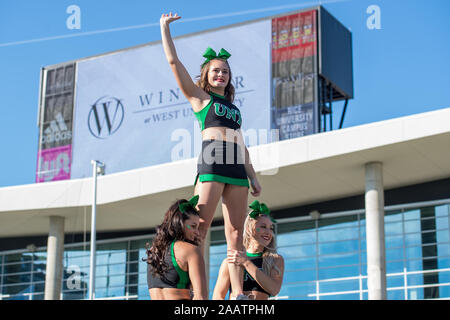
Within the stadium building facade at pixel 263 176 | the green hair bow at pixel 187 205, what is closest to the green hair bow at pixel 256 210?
the green hair bow at pixel 187 205

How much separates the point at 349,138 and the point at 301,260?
656 cm

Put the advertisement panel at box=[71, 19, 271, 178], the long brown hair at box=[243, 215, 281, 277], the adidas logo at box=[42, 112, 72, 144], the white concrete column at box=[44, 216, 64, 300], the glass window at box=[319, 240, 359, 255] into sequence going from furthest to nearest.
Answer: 1. the adidas logo at box=[42, 112, 72, 144]
2. the advertisement panel at box=[71, 19, 271, 178]
3. the white concrete column at box=[44, 216, 64, 300]
4. the glass window at box=[319, 240, 359, 255]
5. the long brown hair at box=[243, 215, 281, 277]

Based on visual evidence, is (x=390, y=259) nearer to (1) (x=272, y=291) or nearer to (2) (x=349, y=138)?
(2) (x=349, y=138)

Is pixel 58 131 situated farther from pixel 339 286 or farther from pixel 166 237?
pixel 166 237

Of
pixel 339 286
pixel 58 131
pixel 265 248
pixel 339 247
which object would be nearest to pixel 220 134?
pixel 265 248

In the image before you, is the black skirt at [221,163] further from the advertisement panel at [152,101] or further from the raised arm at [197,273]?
the advertisement panel at [152,101]

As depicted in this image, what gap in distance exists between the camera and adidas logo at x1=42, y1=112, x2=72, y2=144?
38969 mm

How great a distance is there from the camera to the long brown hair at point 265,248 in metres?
6.52

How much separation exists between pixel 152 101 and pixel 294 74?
821 centimetres

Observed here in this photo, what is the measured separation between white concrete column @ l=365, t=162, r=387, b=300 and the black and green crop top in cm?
1603

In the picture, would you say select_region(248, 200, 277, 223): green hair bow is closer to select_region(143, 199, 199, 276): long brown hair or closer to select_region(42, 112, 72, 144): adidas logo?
select_region(143, 199, 199, 276): long brown hair

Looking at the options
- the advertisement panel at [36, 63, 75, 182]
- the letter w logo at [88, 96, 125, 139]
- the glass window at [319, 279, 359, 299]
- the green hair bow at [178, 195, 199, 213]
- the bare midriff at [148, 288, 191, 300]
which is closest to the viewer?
the bare midriff at [148, 288, 191, 300]

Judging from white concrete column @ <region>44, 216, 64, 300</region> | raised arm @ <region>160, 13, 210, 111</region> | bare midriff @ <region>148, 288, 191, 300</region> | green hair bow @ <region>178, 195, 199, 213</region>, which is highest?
white concrete column @ <region>44, 216, 64, 300</region>

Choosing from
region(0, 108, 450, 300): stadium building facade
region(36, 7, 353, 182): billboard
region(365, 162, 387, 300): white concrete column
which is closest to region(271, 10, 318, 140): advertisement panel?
region(36, 7, 353, 182): billboard
